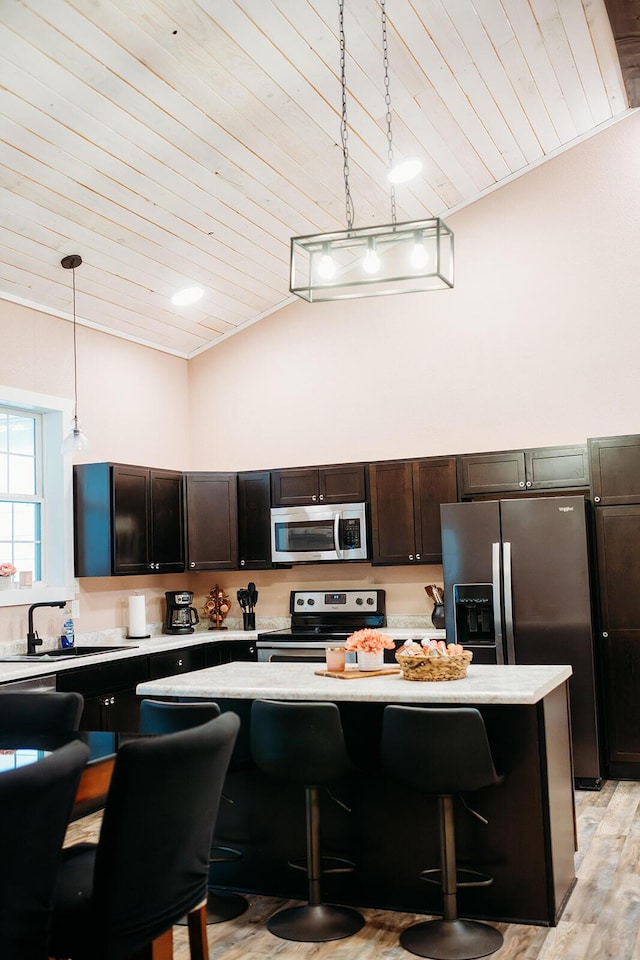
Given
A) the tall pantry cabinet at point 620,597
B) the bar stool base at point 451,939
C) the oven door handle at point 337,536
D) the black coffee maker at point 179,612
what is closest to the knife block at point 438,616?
the oven door handle at point 337,536

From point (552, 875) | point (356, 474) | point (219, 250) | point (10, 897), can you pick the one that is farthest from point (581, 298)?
point (10, 897)

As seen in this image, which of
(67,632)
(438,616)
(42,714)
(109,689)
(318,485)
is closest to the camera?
(42,714)

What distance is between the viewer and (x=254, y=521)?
675 centimetres

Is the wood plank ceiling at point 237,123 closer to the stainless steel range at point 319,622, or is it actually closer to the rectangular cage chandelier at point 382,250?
the rectangular cage chandelier at point 382,250

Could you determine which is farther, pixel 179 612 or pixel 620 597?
pixel 179 612

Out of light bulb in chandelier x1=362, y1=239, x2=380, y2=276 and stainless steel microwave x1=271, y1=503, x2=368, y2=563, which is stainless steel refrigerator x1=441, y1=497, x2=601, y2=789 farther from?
light bulb in chandelier x1=362, y1=239, x2=380, y2=276

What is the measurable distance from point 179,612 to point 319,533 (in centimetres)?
117

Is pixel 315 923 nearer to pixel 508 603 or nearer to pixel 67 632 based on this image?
pixel 508 603

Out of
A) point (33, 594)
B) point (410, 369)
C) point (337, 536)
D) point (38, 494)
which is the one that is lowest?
point (33, 594)

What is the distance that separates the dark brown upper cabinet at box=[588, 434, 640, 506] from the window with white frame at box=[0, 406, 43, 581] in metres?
3.45

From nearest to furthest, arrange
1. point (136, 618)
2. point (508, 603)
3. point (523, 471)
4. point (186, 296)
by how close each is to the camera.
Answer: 1. point (508, 603)
2. point (523, 471)
3. point (136, 618)
4. point (186, 296)

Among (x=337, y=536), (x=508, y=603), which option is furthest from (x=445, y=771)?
(x=337, y=536)

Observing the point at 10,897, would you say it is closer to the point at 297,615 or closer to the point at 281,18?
the point at 281,18

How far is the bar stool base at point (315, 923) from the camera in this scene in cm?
336
